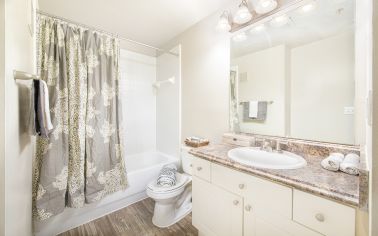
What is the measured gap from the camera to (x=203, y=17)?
6.57 feet

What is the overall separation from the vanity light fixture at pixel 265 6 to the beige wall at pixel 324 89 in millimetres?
407

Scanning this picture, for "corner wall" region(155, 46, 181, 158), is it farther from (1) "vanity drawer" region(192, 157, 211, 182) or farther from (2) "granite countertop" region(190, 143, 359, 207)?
(2) "granite countertop" region(190, 143, 359, 207)

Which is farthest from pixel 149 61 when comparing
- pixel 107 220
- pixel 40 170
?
pixel 107 220

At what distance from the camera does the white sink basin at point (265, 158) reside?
1093 millimetres

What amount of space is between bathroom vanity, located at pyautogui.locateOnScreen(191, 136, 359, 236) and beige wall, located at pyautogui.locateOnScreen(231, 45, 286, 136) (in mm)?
370

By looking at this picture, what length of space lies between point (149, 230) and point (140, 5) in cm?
231

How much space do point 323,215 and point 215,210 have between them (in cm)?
72

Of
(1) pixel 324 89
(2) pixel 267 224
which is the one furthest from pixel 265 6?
(2) pixel 267 224

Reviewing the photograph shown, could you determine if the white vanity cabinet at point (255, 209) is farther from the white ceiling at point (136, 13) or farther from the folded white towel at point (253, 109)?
the white ceiling at point (136, 13)

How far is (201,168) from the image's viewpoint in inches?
54.9

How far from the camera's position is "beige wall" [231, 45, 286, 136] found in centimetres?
141

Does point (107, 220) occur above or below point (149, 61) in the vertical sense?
below

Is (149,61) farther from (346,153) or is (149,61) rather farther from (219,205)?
(346,153)

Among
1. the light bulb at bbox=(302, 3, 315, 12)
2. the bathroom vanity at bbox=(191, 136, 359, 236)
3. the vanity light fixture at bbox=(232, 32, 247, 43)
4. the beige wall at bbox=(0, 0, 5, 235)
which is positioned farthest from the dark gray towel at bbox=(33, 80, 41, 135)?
the light bulb at bbox=(302, 3, 315, 12)
